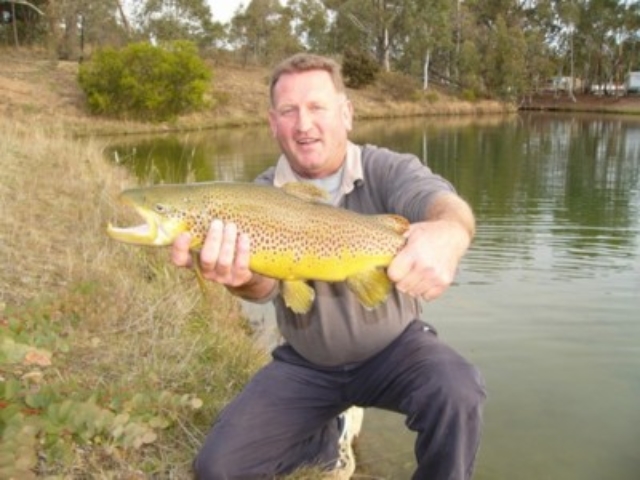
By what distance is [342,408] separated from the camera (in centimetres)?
397

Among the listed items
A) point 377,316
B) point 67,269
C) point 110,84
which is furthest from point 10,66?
point 377,316

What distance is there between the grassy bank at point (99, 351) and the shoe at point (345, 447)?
80 cm

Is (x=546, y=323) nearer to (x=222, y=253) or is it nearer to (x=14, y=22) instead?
(x=222, y=253)

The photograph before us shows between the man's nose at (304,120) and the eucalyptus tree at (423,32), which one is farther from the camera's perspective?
the eucalyptus tree at (423,32)

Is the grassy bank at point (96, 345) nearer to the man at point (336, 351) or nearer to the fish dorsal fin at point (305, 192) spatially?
the man at point (336, 351)

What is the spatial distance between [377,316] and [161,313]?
216 cm

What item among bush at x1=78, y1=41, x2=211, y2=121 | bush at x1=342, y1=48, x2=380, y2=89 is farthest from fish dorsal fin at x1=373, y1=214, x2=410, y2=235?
bush at x1=342, y1=48, x2=380, y2=89

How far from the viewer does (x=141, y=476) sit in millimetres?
3289

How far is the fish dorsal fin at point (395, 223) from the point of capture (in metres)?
3.08

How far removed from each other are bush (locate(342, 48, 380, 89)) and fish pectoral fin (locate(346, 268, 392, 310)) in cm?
5240

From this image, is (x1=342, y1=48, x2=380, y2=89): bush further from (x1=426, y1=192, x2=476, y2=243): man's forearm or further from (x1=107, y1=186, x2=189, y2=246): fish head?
(x1=107, y1=186, x2=189, y2=246): fish head

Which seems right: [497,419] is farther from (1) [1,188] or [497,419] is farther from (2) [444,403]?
(1) [1,188]

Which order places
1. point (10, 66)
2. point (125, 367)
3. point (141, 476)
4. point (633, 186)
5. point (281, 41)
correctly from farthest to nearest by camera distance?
point (281, 41) < point (10, 66) < point (633, 186) < point (125, 367) < point (141, 476)

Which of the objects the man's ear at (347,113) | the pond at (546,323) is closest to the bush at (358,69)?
the pond at (546,323)
